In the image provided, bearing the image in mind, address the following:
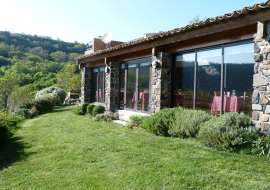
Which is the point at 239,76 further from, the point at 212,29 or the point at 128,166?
the point at 128,166

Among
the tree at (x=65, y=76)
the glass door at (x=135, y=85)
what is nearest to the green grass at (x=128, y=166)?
the glass door at (x=135, y=85)

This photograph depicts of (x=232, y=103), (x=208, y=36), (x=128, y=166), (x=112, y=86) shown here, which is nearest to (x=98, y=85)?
(x=112, y=86)

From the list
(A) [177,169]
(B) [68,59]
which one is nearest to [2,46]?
(B) [68,59]

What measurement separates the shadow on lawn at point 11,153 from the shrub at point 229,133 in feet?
14.3

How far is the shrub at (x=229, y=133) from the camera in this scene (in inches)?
167

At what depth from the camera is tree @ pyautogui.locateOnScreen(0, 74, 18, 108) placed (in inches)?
782

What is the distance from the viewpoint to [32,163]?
445 cm

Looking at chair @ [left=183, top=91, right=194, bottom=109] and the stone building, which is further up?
the stone building

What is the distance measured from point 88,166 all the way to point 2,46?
54.3 metres

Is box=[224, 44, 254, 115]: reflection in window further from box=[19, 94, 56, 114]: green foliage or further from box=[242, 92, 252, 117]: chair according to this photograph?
box=[19, 94, 56, 114]: green foliage

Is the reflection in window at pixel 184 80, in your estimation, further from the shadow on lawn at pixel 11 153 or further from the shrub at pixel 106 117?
the shadow on lawn at pixel 11 153

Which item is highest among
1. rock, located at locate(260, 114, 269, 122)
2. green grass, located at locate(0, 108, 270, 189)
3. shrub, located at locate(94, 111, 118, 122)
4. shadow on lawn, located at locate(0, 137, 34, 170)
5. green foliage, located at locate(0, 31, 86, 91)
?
green foliage, located at locate(0, 31, 86, 91)

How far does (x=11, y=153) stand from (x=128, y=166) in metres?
3.41

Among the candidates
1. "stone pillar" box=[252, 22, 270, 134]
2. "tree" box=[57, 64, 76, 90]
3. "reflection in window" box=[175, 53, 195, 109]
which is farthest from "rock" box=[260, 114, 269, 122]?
"tree" box=[57, 64, 76, 90]
